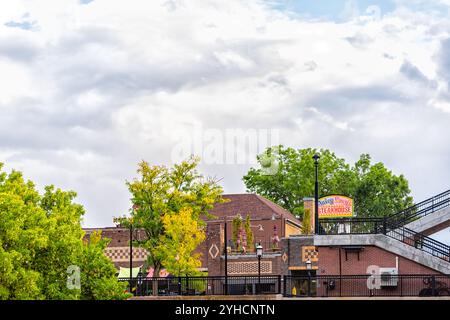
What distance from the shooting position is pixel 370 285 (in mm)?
48781

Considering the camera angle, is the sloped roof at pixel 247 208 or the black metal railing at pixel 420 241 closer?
the black metal railing at pixel 420 241

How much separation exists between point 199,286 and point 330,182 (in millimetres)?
46125

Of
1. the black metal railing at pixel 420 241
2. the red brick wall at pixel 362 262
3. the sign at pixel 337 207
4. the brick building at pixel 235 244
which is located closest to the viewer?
Answer: the black metal railing at pixel 420 241

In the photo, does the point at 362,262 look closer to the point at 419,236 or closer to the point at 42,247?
the point at 419,236

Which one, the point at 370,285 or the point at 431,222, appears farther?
the point at 431,222

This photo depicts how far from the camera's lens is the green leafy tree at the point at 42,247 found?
115 ft

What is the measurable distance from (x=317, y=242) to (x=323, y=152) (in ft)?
169

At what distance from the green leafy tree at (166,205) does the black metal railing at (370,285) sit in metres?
10.7

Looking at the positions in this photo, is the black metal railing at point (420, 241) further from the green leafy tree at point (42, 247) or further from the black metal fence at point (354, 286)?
the green leafy tree at point (42, 247)

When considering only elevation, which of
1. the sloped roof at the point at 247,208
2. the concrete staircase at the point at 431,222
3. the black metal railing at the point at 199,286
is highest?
the sloped roof at the point at 247,208

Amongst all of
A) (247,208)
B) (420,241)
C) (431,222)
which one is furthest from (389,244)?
(247,208)

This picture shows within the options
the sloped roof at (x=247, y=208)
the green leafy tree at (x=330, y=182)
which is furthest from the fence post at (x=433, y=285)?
the green leafy tree at (x=330, y=182)

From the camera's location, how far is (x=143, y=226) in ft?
197
